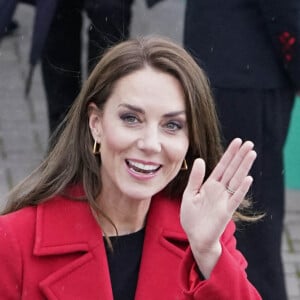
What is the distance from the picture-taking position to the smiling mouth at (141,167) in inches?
125

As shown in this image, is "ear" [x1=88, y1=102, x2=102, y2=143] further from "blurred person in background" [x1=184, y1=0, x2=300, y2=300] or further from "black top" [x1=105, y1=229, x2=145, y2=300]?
"blurred person in background" [x1=184, y1=0, x2=300, y2=300]

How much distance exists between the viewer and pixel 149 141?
10.3ft

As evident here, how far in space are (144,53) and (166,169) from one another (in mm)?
348

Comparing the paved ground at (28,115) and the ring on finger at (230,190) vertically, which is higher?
the ring on finger at (230,190)

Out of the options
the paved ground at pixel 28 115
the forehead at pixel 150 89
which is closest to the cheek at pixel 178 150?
the forehead at pixel 150 89

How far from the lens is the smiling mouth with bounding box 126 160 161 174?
3.19 m

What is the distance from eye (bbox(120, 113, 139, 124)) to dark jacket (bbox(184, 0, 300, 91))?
1.52m

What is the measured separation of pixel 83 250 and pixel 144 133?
0.39 m

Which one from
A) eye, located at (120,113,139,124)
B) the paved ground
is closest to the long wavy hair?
eye, located at (120,113,139,124)

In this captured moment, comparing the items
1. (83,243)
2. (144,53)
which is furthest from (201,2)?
(83,243)

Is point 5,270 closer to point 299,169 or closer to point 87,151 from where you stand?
point 87,151

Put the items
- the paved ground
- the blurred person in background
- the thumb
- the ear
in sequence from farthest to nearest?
the paved ground
the blurred person in background
the ear
the thumb

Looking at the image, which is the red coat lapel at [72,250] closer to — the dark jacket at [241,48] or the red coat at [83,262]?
the red coat at [83,262]

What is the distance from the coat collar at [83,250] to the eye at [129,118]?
284mm
